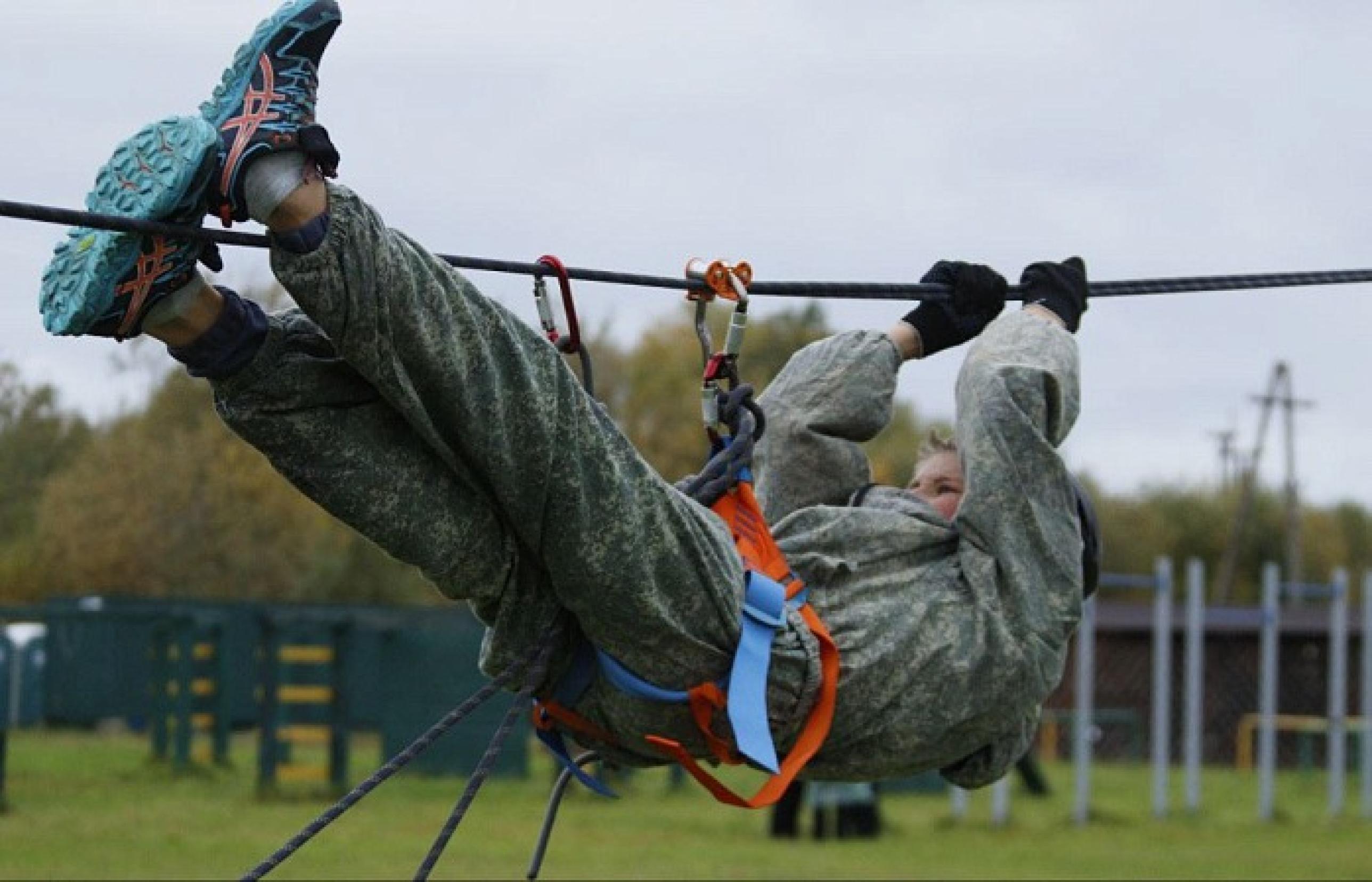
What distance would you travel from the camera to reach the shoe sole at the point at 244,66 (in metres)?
3.04

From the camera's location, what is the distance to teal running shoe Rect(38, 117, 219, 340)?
2953 mm

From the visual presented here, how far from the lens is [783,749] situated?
3.95 m

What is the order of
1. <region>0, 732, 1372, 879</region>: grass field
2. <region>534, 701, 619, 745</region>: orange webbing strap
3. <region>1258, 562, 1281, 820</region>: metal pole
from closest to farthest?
<region>534, 701, 619, 745</region>: orange webbing strap < <region>0, 732, 1372, 879</region>: grass field < <region>1258, 562, 1281, 820</region>: metal pole

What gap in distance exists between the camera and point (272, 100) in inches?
119

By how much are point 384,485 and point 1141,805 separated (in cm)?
1231

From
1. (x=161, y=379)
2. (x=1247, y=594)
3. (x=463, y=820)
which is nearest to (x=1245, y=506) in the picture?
(x=1247, y=594)

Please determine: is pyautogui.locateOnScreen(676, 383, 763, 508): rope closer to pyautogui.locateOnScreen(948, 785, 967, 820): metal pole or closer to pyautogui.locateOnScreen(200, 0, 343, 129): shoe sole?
pyautogui.locateOnScreen(200, 0, 343, 129): shoe sole

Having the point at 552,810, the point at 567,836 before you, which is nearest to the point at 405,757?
the point at 552,810

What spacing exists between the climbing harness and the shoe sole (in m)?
0.93

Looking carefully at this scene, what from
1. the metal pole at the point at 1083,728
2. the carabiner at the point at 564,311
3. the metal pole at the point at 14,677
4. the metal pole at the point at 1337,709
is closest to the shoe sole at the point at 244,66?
the carabiner at the point at 564,311

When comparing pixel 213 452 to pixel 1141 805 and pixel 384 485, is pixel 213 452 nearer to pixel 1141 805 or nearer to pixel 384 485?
pixel 1141 805

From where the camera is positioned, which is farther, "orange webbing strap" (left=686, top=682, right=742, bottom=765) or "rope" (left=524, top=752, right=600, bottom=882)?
"rope" (left=524, top=752, right=600, bottom=882)

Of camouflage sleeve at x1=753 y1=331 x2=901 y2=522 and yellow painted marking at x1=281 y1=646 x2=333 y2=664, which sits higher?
camouflage sleeve at x1=753 y1=331 x2=901 y2=522

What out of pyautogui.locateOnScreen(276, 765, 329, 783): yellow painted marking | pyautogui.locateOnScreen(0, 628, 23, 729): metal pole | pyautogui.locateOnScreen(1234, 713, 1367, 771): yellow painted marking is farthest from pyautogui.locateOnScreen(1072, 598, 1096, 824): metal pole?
pyautogui.locateOnScreen(1234, 713, 1367, 771): yellow painted marking
